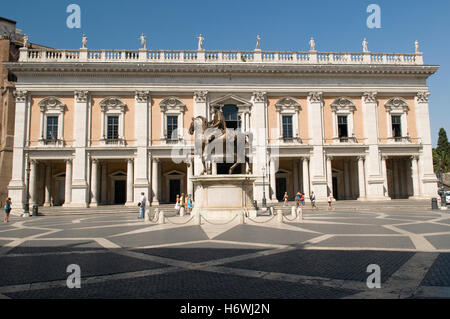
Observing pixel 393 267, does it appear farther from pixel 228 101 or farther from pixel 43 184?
pixel 43 184

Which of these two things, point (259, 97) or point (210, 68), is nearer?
point (210, 68)

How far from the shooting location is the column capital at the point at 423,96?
110 feet

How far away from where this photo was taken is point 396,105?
33.5 m

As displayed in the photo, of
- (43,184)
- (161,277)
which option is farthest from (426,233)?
(43,184)

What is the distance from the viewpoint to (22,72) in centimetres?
3066

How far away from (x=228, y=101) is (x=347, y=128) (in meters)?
12.9

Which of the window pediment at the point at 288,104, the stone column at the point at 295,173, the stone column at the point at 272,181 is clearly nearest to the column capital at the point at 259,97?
the window pediment at the point at 288,104

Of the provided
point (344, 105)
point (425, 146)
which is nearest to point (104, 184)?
point (344, 105)

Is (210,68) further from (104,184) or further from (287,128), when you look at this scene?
(104,184)

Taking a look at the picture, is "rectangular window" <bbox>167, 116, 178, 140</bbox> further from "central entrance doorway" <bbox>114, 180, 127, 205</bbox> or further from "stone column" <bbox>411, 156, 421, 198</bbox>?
"stone column" <bbox>411, 156, 421, 198</bbox>

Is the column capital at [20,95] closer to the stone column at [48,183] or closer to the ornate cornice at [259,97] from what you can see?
the stone column at [48,183]

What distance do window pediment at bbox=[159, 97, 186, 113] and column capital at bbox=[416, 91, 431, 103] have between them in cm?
2452

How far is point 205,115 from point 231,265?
2645 centimetres

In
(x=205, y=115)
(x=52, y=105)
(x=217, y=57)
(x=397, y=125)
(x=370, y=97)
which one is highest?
(x=217, y=57)
